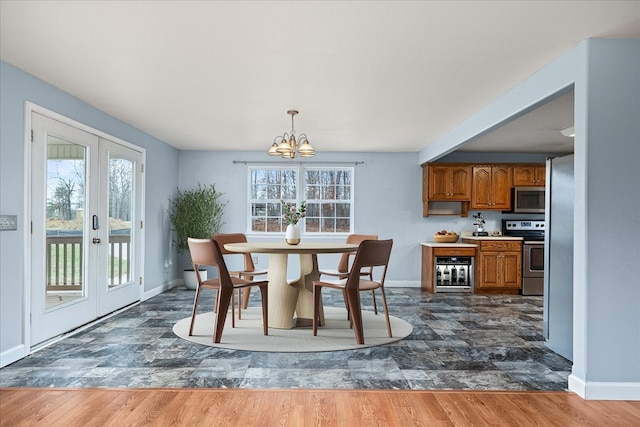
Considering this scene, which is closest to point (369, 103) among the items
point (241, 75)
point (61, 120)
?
point (241, 75)

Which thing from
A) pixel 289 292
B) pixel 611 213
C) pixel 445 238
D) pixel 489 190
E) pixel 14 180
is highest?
pixel 489 190

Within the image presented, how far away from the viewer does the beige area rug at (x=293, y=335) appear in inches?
148

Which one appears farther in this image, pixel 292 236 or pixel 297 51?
pixel 292 236

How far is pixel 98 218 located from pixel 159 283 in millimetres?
2114

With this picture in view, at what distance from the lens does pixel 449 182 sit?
723cm

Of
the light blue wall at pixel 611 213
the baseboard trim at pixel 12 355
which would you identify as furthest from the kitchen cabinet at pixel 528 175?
the baseboard trim at pixel 12 355

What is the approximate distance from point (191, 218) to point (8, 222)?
354 centimetres

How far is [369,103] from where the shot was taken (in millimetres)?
4418

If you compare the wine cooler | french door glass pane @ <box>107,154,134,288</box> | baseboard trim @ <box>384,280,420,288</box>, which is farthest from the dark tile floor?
baseboard trim @ <box>384,280,420,288</box>

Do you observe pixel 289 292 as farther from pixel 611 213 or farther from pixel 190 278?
pixel 190 278

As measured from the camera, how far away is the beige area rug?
375 cm

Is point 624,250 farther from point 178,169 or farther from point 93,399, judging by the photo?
point 178,169

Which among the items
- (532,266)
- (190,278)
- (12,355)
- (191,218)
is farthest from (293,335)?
(532,266)

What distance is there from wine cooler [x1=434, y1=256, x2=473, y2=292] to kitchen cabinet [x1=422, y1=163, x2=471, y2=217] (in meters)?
1.01
